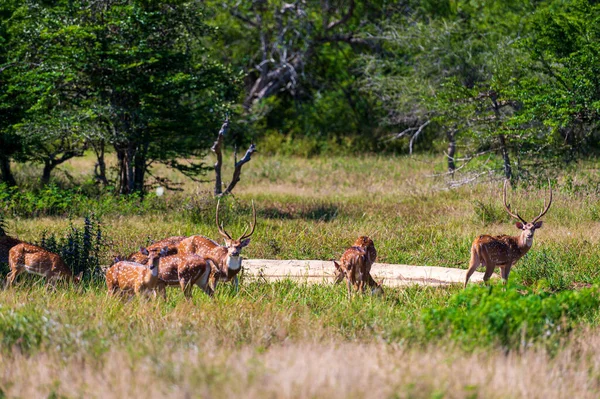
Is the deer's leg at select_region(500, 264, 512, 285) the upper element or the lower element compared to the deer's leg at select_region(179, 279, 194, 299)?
upper

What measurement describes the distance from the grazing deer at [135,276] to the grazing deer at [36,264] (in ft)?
3.16

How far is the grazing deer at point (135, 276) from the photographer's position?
10125mm

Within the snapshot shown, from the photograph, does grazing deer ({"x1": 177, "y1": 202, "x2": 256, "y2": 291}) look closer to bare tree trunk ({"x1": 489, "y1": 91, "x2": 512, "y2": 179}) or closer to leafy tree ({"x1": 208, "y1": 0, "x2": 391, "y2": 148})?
bare tree trunk ({"x1": 489, "y1": 91, "x2": 512, "y2": 179})

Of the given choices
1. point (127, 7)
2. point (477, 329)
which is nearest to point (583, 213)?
point (477, 329)

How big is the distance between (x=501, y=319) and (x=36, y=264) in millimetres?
6169

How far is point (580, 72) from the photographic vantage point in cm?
1816

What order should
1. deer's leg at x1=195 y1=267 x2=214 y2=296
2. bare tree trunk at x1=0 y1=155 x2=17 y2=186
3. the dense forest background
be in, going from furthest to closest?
bare tree trunk at x1=0 y1=155 x2=17 y2=186, the dense forest background, deer's leg at x1=195 y1=267 x2=214 y2=296

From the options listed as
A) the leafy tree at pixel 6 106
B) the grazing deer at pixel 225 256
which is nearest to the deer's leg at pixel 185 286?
the grazing deer at pixel 225 256

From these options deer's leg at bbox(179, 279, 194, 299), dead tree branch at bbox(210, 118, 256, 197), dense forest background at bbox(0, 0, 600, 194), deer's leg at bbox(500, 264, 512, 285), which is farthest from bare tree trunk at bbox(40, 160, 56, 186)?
deer's leg at bbox(500, 264, 512, 285)

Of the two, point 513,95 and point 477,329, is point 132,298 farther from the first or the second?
point 513,95

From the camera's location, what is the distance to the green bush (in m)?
8.03

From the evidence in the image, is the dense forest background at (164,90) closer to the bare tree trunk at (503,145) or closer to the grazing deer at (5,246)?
the bare tree trunk at (503,145)

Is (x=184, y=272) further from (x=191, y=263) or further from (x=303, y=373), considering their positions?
(x=303, y=373)

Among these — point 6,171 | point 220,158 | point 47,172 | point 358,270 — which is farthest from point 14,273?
point 47,172
